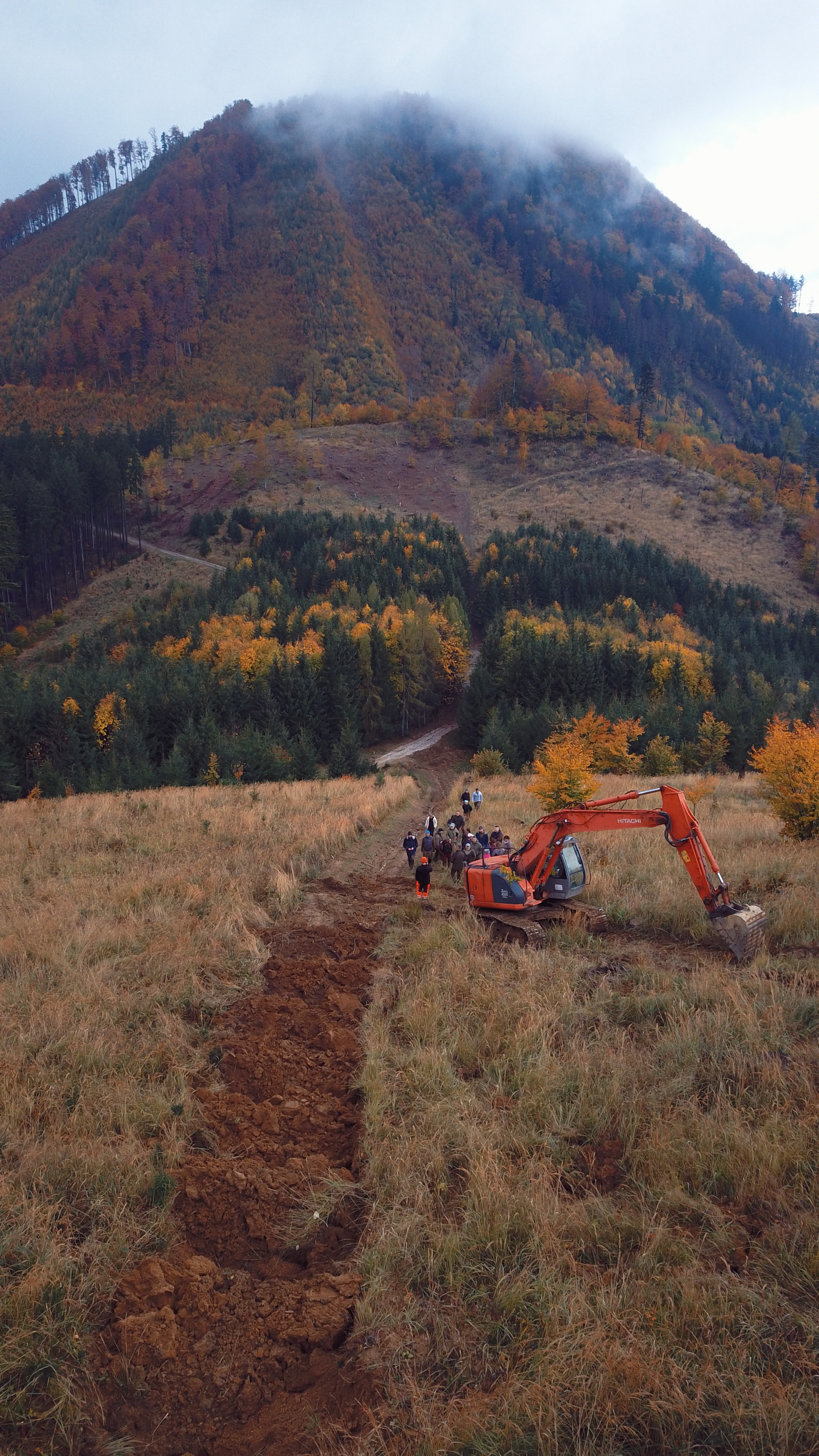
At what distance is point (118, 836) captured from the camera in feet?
51.1

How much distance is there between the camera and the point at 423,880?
13859 millimetres

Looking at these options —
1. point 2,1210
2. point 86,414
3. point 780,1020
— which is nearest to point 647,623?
point 780,1020

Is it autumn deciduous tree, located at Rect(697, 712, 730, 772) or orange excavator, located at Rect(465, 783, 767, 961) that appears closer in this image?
orange excavator, located at Rect(465, 783, 767, 961)

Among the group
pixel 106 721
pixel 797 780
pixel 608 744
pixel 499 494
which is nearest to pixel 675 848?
pixel 797 780

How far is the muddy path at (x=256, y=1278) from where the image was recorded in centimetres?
374

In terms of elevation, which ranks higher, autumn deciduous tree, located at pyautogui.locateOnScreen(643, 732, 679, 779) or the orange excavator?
the orange excavator

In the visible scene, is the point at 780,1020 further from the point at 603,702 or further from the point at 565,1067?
the point at 603,702

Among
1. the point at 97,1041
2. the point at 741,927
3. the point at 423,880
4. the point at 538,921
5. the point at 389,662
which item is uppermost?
the point at 97,1041

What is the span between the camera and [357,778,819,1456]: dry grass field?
3420mm

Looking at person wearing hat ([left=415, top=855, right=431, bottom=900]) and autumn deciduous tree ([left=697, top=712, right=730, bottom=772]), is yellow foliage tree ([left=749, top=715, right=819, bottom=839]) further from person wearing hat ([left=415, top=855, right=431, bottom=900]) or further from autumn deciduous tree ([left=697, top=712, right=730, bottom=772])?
autumn deciduous tree ([left=697, top=712, right=730, bottom=772])

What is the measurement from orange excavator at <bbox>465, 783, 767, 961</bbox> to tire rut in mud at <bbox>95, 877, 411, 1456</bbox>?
4364mm

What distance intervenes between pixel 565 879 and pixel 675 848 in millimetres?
1934

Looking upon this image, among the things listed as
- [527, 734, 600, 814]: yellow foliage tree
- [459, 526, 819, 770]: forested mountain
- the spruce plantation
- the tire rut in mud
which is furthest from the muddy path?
[459, 526, 819, 770]: forested mountain

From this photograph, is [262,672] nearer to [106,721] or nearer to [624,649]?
[106,721]
